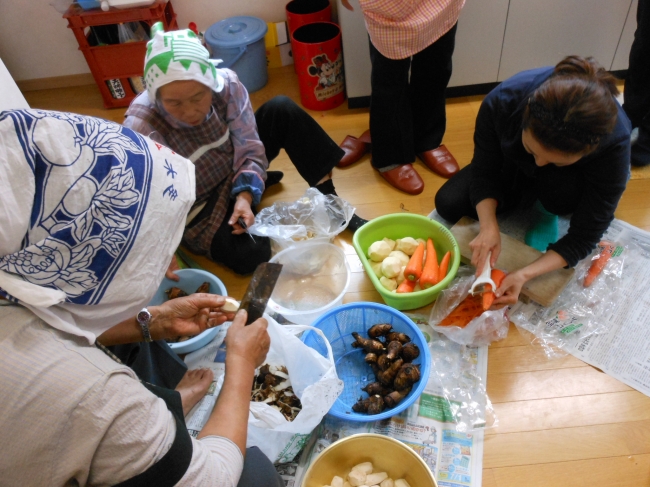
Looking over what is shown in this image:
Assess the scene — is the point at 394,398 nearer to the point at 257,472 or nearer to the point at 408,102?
the point at 257,472

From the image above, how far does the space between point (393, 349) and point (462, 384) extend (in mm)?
194

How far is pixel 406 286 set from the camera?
4.14 ft

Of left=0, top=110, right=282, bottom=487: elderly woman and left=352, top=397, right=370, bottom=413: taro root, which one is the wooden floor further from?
left=0, top=110, right=282, bottom=487: elderly woman

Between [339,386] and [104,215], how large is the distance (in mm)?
599

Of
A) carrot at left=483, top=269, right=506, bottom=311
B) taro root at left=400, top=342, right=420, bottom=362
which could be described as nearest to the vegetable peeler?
carrot at left=483, top=269, right=506, bottom=311

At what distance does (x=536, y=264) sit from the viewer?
3.77 feet

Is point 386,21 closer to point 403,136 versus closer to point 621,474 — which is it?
point 403,136

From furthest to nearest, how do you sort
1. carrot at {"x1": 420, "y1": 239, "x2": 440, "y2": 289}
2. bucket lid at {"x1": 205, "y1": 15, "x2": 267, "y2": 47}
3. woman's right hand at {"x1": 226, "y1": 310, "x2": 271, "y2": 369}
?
1. bucket lid at {"x1": 205, "y1": 15, "x2": 267, "y2": 47}
2. carrot at {"x1": 420, "y1": 239, "x2": 440, "y2": 289}
3. woman's right hand at {"x1": 226, "y1": 310, "x2": 271, "y2": 369}

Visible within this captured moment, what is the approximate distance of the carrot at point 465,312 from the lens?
3.89ft

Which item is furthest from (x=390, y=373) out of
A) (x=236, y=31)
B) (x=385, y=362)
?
(x=236, y=31)

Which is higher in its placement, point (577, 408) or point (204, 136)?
point (204, 136)

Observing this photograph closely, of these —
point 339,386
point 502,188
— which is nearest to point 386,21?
point 502,188

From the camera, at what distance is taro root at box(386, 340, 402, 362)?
1075 millimetres

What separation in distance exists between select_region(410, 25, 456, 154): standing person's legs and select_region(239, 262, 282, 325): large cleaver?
941 millimetres
